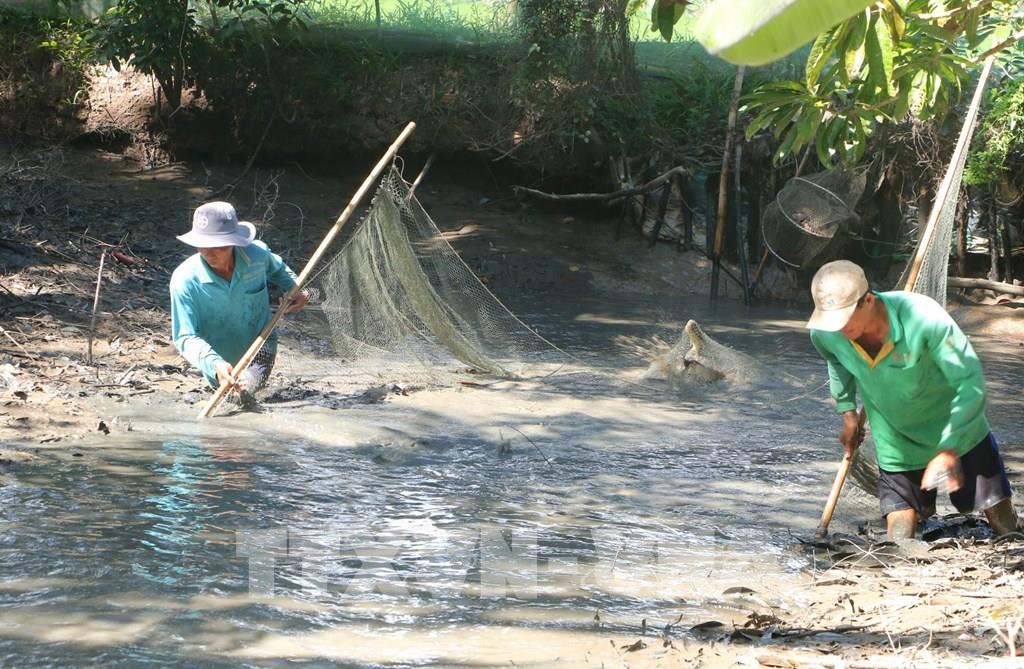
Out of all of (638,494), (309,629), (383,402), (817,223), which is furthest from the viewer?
(817,223)

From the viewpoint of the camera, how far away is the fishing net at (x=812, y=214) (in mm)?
10367

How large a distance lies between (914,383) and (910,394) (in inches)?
2.3

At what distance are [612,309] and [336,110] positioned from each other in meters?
3.90

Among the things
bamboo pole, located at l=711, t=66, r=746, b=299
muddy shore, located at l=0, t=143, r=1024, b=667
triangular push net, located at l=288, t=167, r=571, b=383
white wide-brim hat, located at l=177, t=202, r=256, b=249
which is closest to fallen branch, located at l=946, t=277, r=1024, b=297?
muddy shore, located at l=0, t=143, r=1024, b=667

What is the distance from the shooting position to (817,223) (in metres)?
10.4

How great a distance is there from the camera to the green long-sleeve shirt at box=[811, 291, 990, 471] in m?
3.89

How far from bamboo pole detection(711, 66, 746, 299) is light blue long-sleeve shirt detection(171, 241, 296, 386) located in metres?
6.07

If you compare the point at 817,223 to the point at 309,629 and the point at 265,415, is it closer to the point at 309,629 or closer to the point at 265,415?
the point at 265,415

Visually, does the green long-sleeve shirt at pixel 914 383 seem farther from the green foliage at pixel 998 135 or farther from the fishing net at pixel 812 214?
the green foliage at pixel 998 135

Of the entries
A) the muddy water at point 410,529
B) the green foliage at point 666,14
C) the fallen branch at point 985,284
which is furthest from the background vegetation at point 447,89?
the green foliage at point 666,14

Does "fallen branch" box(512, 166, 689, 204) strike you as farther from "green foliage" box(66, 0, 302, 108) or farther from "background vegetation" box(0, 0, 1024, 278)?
"green foliage" box(66, 0, 302, 108)

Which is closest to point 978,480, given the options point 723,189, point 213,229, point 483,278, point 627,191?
point 213,229

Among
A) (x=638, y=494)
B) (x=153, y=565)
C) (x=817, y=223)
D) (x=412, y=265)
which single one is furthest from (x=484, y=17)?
(x=153, y=565)

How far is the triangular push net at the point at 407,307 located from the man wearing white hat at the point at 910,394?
337cm
